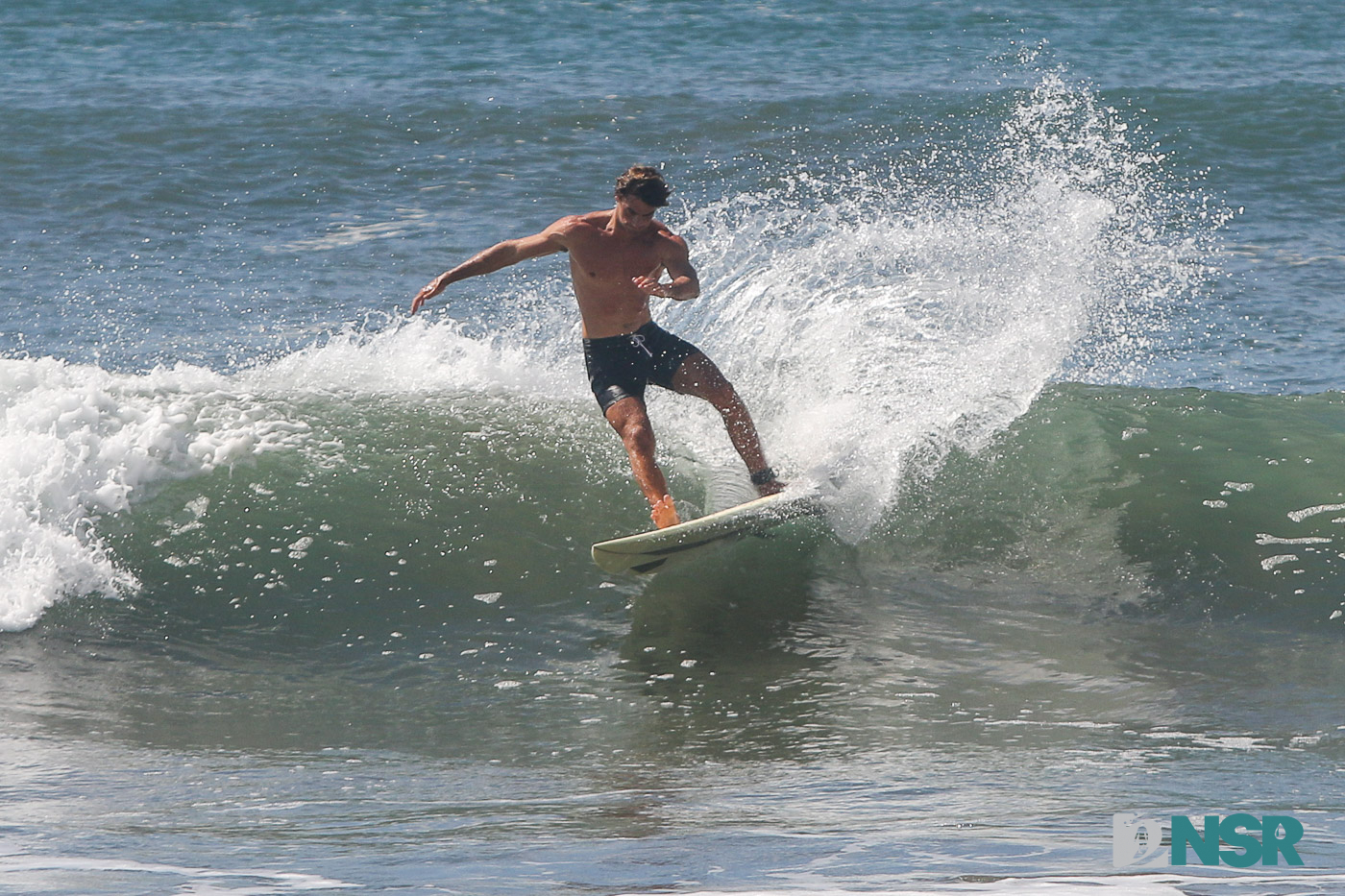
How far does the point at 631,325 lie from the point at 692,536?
1.02m

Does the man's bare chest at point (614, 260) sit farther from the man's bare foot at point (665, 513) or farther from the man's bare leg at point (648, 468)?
the man's bare foot at point (665, 513)

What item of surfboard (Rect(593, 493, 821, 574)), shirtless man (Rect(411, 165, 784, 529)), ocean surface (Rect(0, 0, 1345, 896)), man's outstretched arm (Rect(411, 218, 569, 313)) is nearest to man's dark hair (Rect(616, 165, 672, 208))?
shirtless man (Rect(411, 165, 784, 529))

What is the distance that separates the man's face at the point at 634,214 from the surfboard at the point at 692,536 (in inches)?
51.8

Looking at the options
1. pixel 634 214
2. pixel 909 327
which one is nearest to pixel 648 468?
pixel 634 214

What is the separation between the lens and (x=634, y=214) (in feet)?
19.1

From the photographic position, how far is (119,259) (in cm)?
1266

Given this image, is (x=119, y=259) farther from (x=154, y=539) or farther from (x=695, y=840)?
(x=695, y=840)

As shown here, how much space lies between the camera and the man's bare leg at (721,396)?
6.18 m

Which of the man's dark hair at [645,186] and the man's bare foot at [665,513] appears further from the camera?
the man's bare foot at [665,513]

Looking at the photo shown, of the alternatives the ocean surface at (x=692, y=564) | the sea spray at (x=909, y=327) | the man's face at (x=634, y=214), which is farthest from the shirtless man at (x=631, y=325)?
the sea spray at (x=909, y=327)

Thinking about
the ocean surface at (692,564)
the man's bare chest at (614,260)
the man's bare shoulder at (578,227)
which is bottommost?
the ocean surface at (692,564)

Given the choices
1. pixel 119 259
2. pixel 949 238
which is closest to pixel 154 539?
pixel 949 238

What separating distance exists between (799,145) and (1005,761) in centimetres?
1191

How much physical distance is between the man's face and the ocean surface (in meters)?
1.44
